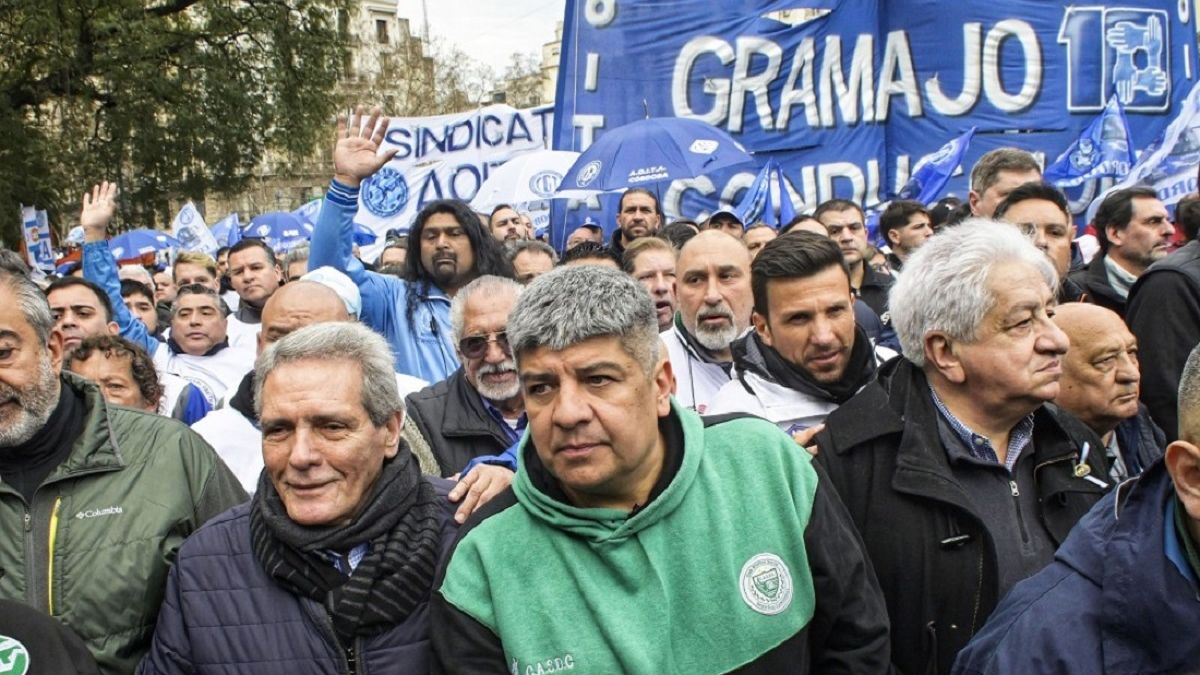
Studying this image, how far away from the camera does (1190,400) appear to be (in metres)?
1.74

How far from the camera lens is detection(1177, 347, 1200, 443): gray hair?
1719 mm

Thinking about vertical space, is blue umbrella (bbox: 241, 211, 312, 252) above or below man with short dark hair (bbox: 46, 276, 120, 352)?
below

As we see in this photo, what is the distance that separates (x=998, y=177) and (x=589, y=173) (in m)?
3.44

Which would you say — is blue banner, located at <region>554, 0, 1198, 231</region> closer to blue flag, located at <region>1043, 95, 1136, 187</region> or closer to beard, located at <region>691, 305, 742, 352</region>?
blue flag, located at <region>1043, 95, 1136, 187</region>

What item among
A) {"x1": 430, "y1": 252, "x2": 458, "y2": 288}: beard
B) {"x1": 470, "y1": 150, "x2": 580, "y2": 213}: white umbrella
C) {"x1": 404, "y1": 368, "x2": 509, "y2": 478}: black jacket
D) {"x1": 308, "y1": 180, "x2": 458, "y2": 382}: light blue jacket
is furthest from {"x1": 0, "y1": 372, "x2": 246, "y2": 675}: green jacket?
{"x1": 470, "y1": 150, "x2": 580, "y2": 213}: white umbrella

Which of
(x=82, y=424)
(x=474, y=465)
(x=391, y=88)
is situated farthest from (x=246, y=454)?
(x=391, y=88)

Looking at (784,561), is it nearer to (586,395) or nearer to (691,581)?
(691,581)

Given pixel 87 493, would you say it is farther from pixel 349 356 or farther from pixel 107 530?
pixel 349 356

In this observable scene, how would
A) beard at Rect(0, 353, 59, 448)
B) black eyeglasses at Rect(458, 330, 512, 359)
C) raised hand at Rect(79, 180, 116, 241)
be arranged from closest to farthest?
1. beard at Rect(0, 353, 59, 448)
2. black eyeglasses at Rect(458, 330, 512, 359)
3. raised hand at Rect(79, 180, 116, 241)

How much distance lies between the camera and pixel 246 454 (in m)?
3.78

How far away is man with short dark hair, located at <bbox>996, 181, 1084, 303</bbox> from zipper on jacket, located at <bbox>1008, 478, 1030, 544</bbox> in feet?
7.37

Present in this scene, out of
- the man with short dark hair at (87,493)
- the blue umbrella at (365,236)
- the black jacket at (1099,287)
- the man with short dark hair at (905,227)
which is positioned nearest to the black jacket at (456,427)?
the man with short dark hair at (87,493)

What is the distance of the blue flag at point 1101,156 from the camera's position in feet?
29.9

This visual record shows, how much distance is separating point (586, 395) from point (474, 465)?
85 centimetres
